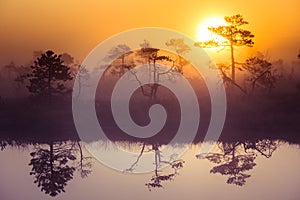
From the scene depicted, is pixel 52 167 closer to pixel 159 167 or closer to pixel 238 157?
pixel 159 167

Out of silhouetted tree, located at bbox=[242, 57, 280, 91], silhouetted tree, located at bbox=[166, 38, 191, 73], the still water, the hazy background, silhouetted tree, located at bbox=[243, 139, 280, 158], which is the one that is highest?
the hazy background

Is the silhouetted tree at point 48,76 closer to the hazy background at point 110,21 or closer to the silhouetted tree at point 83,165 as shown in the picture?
the hazy background at point 110,21

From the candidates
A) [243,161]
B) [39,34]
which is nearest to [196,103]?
[243,161]

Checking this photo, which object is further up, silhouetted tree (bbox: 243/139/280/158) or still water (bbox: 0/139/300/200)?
silhouetted tree (bbox: 243/139/280/158)

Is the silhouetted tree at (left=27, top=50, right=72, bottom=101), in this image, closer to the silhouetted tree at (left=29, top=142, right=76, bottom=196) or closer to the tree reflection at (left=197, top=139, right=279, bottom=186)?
the silhouetted tree at (left=29, top=142, right=76, bottom=196)

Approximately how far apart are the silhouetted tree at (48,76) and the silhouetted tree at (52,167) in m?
0.24

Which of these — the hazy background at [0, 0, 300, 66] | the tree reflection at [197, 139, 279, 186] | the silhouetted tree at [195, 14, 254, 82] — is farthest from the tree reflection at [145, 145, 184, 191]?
the hazy background at [0, 0, 300, 66]

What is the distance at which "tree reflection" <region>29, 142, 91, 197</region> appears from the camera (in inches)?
64.6

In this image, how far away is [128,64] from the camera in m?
1.61

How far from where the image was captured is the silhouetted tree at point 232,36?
1.60 metres

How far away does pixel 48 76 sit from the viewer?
1.62 m

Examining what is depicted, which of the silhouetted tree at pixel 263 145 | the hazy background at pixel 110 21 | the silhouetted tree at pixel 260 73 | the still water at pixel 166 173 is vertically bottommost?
Result: the still water at pixel 166 173

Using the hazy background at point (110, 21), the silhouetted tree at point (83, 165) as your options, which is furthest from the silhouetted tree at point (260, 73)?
the silhouetted tree at point (83, 165)

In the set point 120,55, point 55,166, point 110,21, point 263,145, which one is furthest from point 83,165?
point 263,145
